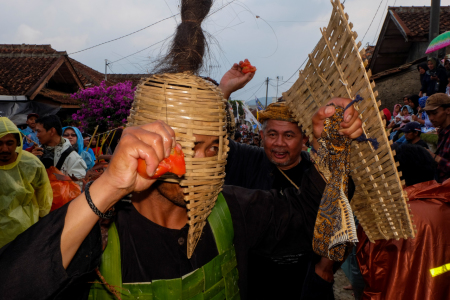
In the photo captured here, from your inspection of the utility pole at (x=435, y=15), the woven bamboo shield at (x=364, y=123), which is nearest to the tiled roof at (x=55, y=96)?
the utility pole at (x=435, y=15)

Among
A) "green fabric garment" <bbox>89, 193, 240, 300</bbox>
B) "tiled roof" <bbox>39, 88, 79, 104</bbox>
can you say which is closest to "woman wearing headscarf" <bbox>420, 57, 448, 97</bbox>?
"green fabric garment" <bbox>89, 193, 240, 300</bbox>

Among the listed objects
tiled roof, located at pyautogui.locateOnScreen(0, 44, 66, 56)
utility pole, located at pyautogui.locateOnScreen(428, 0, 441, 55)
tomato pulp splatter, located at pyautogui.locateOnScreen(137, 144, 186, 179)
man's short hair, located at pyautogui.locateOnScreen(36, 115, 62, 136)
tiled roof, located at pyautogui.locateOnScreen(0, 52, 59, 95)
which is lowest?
tomato pulp splatter, located at pyautogui.locateOnScreen(137, 144, 186, 179)

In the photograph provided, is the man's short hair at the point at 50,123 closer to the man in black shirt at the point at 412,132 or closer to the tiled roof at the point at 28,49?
the man in black shirt at the point at 412,132

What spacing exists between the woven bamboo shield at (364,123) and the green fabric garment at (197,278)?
700mm

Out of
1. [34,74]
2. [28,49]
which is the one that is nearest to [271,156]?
[34,74]

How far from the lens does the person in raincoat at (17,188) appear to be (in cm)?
335

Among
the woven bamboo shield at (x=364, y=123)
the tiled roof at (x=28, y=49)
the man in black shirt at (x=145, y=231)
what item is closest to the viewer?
the man in black shirt at (x=145, y=231)

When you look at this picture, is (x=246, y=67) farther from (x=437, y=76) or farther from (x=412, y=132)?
(x=437, y=76)

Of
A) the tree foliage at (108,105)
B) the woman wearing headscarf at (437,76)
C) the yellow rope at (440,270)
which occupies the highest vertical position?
the woman wearing headscarf at (437,76)

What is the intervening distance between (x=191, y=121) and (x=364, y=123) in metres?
0.76

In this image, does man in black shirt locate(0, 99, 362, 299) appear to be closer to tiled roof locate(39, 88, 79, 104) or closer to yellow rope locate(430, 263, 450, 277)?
yellow rope locate(430, 263, 450, 277)

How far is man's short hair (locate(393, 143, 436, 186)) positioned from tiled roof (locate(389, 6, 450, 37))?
13.0 m

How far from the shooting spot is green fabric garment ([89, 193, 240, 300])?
141 cm

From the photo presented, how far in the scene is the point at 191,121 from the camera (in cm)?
147
